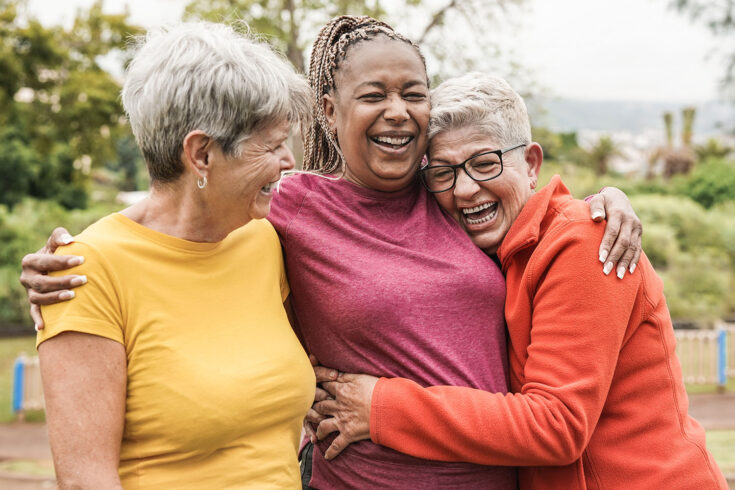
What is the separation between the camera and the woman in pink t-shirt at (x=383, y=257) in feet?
6.61

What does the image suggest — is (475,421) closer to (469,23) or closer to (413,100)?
(413,100)

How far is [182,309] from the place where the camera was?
180cm

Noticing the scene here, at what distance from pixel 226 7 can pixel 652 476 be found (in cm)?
984

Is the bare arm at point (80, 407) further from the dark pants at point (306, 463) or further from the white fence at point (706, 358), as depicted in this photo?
the white fence at point (706, 358)

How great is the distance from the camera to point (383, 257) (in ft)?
6.88

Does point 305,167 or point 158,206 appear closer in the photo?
point 158,206

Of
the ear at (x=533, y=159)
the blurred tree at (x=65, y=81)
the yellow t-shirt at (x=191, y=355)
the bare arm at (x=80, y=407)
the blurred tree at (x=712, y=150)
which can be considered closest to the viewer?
the bare arm at (x=80, y=407)

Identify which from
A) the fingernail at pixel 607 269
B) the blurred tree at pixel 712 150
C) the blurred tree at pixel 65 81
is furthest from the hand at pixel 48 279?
the blurred tree at pixel 712 150

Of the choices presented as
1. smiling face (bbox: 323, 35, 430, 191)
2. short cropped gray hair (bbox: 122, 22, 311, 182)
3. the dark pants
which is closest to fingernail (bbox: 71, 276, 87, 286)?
short cropped gray hair (bbox: 122, 22, 311, 182)

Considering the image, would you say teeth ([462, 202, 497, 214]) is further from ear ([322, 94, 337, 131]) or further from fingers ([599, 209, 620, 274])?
ear ([322, 94, 337, 131])

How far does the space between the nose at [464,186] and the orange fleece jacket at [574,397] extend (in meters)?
0.25

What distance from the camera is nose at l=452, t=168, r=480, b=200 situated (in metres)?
2.21

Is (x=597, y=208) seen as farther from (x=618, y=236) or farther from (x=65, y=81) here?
(x=65, y=81)

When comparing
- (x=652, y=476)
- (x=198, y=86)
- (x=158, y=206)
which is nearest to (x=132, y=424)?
(x=158, y=206)
